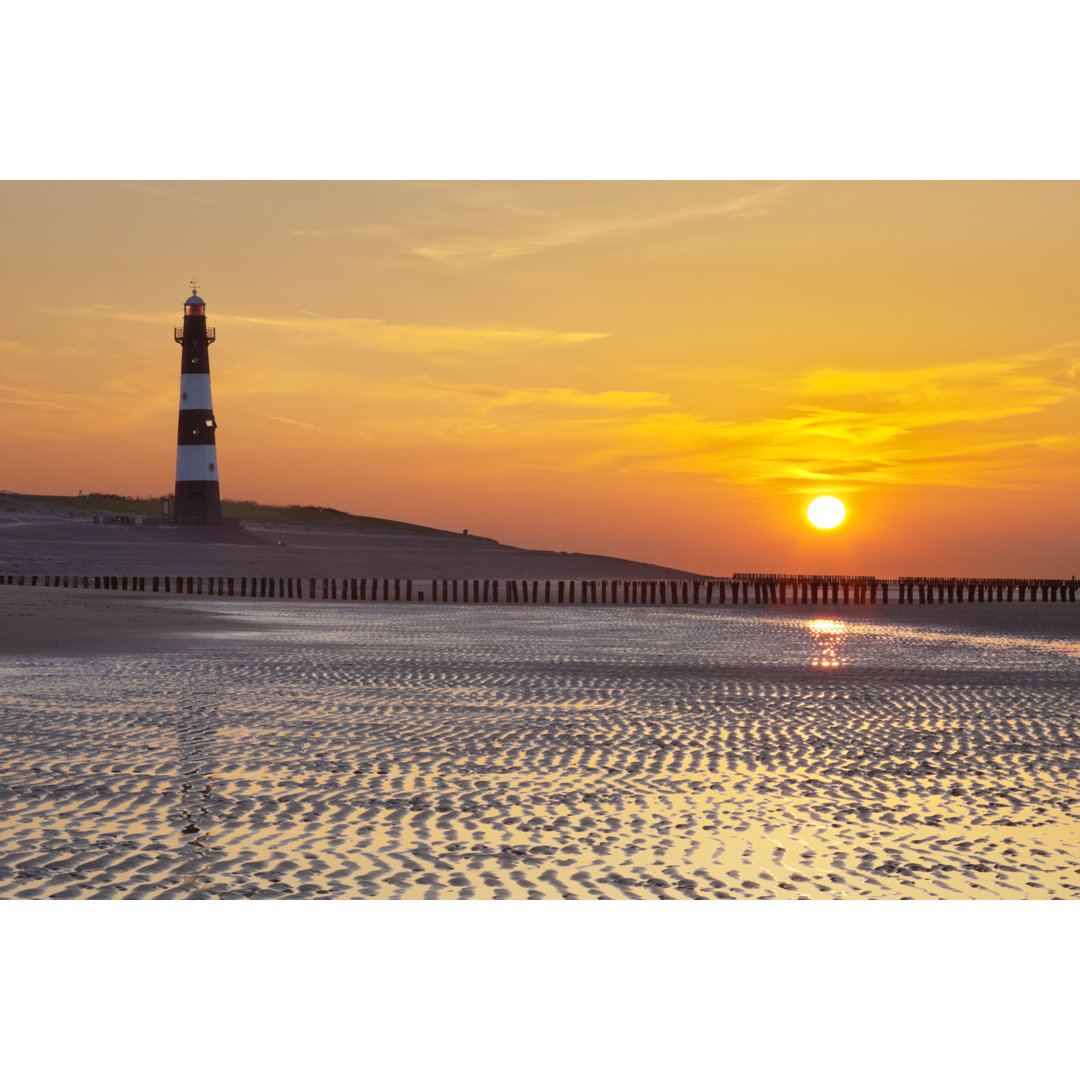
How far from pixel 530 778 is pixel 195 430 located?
201 feet

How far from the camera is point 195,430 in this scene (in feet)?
220

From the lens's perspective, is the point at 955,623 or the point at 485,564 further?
the point at 485,564

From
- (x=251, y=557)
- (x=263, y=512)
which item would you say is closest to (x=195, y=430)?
(x=251, y=557)

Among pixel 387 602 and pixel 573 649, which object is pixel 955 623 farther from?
pixel 387 602

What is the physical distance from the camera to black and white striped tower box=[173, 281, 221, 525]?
66.1 meters

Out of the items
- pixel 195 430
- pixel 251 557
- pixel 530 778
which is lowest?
pixel 530 778

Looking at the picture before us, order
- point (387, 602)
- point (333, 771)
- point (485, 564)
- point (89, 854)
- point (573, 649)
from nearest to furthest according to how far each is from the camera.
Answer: point (89, 854) < point (333, 771) < point (573, 649) < point (387, 602) < point (485, 564)

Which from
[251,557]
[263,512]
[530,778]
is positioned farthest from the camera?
[263,512]

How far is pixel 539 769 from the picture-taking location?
10000 mm

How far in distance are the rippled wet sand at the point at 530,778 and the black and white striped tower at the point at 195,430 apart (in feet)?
163

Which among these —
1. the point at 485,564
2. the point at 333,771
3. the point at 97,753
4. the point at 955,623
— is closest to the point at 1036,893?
the point at 333,771

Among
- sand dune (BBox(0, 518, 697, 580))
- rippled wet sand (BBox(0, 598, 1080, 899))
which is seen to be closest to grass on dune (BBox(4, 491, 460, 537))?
sand dune (BBox(0, 518, 697, 580))

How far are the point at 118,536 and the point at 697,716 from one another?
201 ft

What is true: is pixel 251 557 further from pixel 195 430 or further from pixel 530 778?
pixel 530 778
